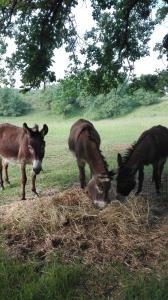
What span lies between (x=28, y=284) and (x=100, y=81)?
10.1 metres

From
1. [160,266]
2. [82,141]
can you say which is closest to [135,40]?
[82,141]

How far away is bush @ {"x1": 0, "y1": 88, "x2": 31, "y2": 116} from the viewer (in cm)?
3956

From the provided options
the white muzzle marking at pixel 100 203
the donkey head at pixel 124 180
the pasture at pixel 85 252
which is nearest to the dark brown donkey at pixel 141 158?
the donkey head at pixel 124 180

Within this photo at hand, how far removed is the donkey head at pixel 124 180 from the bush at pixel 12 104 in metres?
31.2

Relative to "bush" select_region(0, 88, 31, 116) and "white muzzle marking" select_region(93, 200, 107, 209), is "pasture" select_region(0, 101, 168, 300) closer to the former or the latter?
"white muzzle marking" select_region(93, 200, 107, 209)

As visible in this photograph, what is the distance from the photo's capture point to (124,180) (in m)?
9.13

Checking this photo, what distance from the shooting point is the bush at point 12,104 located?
39.6 metres

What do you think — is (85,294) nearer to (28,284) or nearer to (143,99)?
(28,284)

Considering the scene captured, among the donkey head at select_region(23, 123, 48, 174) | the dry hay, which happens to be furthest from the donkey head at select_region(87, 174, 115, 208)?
the donkey head at select_region(23, 123, 48, 174)

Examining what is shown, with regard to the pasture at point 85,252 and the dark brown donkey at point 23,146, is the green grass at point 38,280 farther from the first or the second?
the dark brown donkey at point 23,146

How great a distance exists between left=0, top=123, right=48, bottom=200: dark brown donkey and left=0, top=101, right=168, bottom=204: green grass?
2.73 ft

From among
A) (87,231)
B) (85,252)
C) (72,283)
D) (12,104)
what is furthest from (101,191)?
(12,104)

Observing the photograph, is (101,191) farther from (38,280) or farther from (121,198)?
Answer: (38,280)

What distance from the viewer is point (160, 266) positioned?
236 inches
